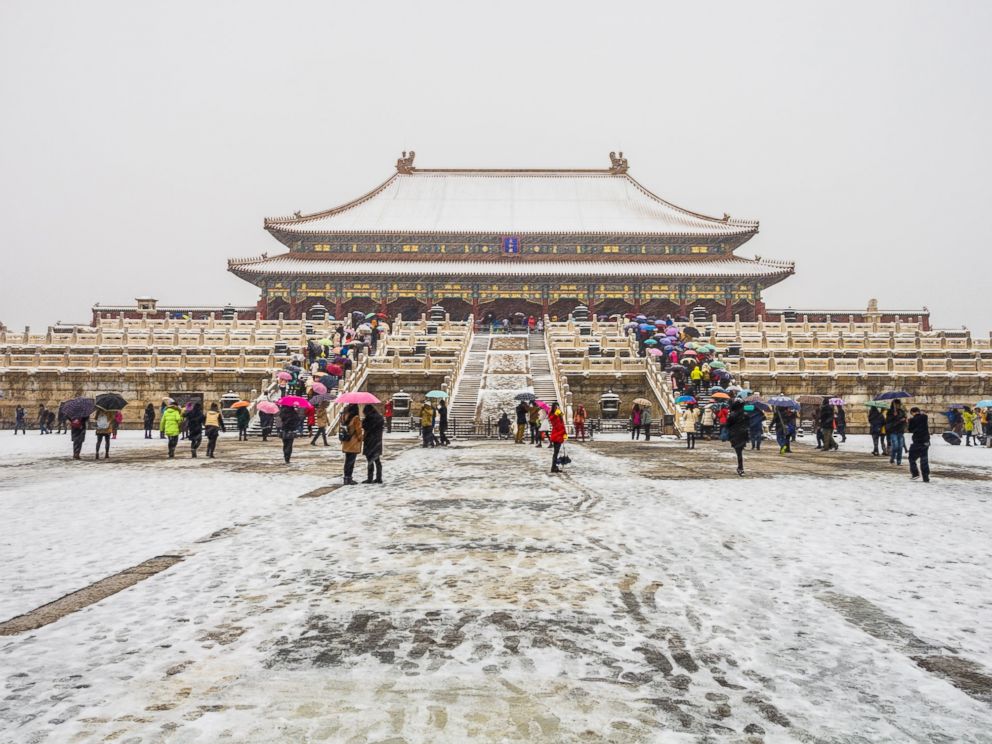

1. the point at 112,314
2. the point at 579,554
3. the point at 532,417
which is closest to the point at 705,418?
the point at 532,417

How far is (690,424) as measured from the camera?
1942 centimetres

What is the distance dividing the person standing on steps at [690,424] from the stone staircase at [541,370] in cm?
474

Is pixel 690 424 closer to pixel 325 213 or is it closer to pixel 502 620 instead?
pixel 502 620

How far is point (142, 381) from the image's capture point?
2670cm

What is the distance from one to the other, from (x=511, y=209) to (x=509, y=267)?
9.29 m

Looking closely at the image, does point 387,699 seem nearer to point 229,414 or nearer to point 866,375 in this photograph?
point 229,414

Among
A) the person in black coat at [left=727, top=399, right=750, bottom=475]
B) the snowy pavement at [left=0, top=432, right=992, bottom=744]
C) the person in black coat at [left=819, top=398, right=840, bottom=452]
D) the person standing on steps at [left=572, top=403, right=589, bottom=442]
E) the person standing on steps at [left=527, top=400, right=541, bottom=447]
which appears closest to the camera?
the snowy pavement at [left=0, top=432, right=992, bottom=744]

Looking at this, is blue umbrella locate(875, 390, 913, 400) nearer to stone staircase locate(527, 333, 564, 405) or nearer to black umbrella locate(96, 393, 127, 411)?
stone staircase locate(527, 333, 564, 405)

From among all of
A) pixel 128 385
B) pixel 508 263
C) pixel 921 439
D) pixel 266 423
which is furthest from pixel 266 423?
pixel 508 263

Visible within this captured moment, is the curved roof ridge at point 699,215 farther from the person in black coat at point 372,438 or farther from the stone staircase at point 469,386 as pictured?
the person in black coat at point 372,438

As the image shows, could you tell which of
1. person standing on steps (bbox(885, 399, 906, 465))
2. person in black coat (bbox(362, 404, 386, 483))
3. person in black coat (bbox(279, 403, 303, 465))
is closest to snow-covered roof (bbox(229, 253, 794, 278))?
person standing on steps (bbox(885, 399, 906, 465))

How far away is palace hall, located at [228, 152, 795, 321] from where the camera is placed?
46906 mm

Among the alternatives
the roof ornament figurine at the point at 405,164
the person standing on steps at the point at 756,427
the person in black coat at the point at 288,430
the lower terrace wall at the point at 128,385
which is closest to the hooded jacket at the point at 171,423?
the person in black coat at the point at 288,430

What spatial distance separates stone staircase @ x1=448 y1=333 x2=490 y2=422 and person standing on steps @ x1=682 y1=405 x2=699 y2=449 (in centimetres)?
733
